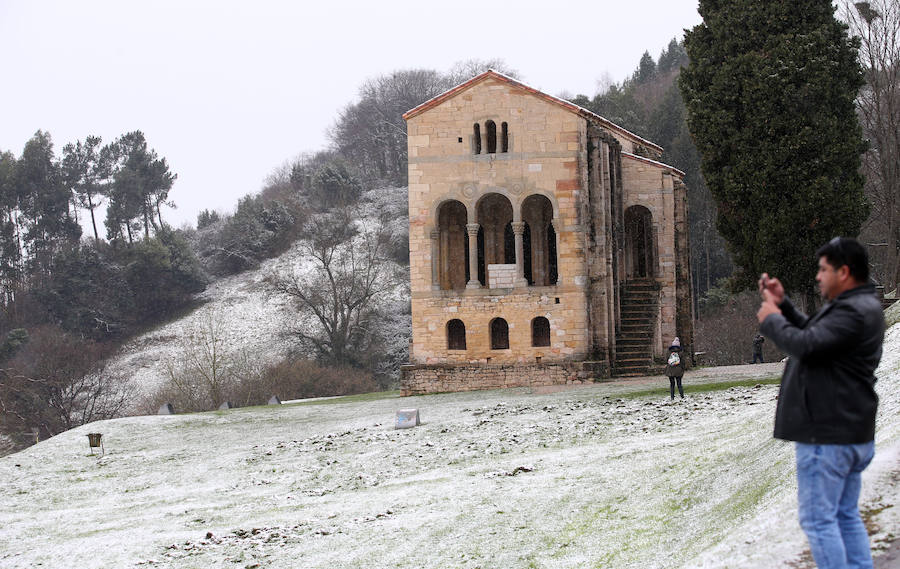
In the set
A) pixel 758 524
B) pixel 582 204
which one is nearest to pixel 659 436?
pixel 758 524

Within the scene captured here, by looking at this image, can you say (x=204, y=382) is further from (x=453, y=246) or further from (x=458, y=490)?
(x=458, y=490)

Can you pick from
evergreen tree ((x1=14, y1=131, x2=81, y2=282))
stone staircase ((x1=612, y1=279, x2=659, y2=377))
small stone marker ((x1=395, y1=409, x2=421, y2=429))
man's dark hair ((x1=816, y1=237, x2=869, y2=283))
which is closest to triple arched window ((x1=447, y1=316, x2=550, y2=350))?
stone staircase ((x1=612, y1=279, x2=659, y2=377))

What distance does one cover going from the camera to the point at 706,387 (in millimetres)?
25781

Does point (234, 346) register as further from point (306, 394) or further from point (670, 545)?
point (670, 545)

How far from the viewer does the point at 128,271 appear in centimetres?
7212

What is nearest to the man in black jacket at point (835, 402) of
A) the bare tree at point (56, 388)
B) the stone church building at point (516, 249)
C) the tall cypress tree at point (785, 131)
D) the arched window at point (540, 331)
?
the tall cypress tree at point (785, 131)

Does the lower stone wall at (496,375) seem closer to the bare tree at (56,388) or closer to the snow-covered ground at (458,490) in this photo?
the snow-covered ground at (458,490)

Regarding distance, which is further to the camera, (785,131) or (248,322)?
(248,322)

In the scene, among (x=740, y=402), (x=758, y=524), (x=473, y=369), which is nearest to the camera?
(x=758, y=524)

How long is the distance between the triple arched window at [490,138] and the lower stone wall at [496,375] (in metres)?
7.16

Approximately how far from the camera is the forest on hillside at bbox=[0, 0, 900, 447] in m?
48.0

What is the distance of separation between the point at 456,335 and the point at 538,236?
5143mm

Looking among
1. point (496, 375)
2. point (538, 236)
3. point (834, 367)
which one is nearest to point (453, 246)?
point (538, 236)

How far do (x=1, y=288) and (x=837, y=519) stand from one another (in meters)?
72.6
